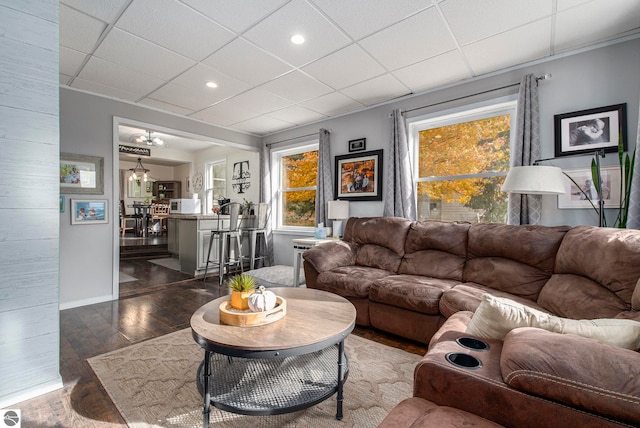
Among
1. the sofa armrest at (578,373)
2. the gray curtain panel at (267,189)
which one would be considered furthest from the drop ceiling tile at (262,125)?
the sofa armrest at (578,373)

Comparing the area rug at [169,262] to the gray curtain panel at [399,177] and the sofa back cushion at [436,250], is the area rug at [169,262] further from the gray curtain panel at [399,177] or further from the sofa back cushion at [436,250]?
the sofa back cushion at [436,250]

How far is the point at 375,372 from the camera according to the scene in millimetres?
2029

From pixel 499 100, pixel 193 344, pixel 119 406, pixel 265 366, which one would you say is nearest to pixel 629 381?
pixel 265 366

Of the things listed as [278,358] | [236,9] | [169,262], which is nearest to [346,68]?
[236,9]

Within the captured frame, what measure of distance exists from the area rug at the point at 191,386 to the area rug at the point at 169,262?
3.45 meters

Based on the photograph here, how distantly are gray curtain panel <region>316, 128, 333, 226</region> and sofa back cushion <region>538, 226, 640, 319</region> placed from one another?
294 cm

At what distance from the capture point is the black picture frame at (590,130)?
2471 millimetres

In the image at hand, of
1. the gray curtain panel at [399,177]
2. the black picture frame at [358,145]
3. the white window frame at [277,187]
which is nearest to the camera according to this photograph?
the gray curtain panel at [399,177]

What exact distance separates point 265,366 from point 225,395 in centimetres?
42

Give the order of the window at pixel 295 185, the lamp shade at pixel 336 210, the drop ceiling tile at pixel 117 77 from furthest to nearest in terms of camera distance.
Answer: the window at pixel 295 185 → the lamp shade at pixel 336 210 → the drop ceiling tile at pixel 117 77

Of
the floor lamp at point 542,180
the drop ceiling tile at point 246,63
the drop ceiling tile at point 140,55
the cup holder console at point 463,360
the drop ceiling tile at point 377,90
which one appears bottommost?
the cup holder console at point 463,360

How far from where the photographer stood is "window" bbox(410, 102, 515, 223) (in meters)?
3.22

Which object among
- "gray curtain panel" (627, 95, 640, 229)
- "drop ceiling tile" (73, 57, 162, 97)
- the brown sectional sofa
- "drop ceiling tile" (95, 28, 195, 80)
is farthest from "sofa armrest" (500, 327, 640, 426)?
"drop ceiling tile" (73, 57, 162, 97)

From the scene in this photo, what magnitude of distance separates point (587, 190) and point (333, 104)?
2.92 metres
